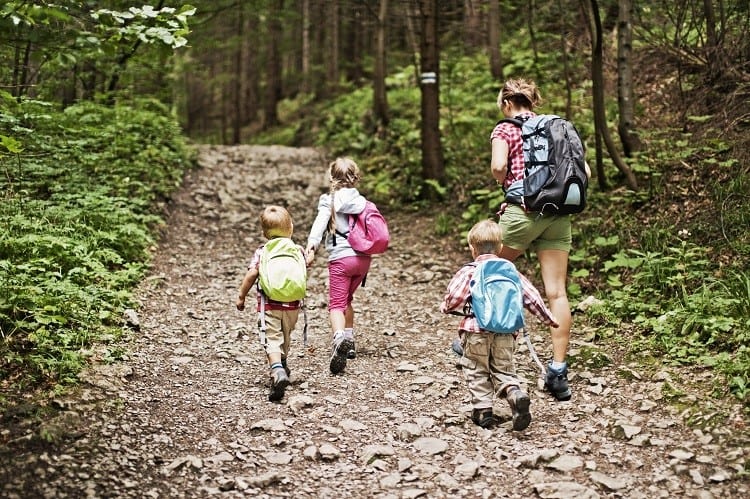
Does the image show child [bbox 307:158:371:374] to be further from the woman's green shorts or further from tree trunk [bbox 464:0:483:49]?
tree trunk [bbox 464:0:483:49]

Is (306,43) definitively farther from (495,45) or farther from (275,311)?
(275,311)

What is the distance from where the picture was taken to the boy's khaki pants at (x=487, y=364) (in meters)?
4.55

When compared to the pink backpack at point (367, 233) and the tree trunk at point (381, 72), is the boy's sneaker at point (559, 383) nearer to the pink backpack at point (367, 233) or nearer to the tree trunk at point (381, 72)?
the pink backpack at point (367, 233)

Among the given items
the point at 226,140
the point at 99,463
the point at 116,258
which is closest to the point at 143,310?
the point at 116,258

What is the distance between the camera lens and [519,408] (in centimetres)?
439

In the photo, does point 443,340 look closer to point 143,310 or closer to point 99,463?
point 143,310

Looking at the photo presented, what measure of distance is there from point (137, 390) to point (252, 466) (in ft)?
5.12

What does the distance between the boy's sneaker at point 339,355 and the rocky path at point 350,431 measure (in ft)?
0.34

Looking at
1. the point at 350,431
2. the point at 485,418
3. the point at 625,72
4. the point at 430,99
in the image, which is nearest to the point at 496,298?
the point at 485,418

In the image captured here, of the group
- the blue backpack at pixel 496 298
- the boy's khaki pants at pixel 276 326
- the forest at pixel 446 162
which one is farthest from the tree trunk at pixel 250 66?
the blue backpack at pixel 496 298

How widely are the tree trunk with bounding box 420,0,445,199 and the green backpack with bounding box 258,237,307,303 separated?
6141 millimetres

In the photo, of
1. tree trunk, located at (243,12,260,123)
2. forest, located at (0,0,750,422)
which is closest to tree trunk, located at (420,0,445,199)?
forest, located at (0,0,750,422)

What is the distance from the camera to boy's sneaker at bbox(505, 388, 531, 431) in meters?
4.39

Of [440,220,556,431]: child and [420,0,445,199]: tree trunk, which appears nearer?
[440,220,556,431]: child
